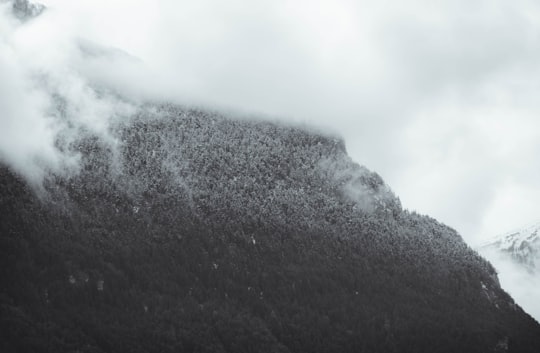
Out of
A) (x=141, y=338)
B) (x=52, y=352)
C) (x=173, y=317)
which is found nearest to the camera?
(x=52, y=352)

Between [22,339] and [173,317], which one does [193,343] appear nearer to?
[173,317]

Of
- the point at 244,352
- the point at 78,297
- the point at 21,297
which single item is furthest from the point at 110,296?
the point at 244,352

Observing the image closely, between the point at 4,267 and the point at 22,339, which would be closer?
the point at 22,339

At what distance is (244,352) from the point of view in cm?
19988

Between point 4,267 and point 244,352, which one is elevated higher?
point 244,352

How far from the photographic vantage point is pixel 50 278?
199 m

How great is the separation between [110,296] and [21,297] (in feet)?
81.2

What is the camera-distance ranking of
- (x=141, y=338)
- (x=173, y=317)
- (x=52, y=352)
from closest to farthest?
1. (x=52, y=352)
2. (x=141, y=338)
3. (x=173, y=317)

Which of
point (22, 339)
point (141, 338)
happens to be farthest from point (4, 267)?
point (141, 338)

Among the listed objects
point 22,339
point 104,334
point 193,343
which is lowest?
point 22,339

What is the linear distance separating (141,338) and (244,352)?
31.5 meters

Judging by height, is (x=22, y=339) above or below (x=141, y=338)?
below

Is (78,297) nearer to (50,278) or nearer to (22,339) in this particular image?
(50,278)

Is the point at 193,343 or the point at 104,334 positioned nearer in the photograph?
the point at 104,334
